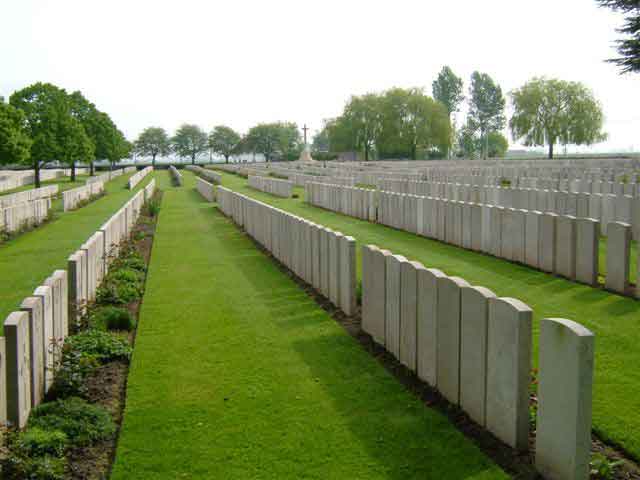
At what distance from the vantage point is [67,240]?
14617 millimetres

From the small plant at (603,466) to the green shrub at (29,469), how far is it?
10.1ft

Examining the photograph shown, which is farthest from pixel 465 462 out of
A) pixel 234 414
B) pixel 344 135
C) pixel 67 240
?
pixel 344 135

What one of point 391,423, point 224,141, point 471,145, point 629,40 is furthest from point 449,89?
point 391,423

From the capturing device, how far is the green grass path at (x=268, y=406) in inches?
149

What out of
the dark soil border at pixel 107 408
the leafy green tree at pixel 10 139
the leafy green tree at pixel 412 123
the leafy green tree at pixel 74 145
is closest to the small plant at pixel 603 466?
the dark soil border at pixel 107 408

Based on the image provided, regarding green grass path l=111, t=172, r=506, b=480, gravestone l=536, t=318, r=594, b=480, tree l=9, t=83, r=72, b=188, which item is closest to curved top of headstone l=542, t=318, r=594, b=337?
gravestone l=536, t=318, r=594, b=480

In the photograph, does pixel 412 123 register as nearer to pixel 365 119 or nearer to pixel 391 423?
pixel 365 119

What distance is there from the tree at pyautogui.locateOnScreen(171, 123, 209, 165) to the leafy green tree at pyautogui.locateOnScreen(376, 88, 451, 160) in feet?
164

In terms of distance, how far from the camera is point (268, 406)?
4.66 m

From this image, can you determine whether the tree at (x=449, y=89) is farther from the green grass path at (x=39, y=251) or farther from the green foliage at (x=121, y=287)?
the green foliage at (x=121, y=287)

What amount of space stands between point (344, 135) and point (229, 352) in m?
83.5

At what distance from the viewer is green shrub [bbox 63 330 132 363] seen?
224 inches

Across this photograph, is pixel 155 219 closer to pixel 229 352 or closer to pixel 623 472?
pixel 229 352

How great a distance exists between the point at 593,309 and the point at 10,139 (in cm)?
2678
